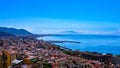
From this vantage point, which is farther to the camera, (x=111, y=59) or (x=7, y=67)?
(x=111, y=59)

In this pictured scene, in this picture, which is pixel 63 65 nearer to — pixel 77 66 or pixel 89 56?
pixel 77 66

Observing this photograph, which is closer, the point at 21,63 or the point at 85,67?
the point at 21,63

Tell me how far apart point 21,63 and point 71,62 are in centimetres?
230

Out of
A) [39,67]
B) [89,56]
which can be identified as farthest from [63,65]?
[89,56]

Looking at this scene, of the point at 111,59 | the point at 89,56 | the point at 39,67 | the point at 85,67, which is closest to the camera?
the point at 39,67

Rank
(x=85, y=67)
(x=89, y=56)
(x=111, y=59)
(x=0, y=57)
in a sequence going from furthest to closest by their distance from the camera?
(x=89, y=56) → (x=111, y=59) → (x=85, y=67) → (x=0, y=57)

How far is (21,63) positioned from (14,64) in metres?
0.59

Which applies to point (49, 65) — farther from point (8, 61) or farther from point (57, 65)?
point (8, 61)

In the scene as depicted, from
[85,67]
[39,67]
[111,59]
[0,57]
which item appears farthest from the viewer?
[111,59]

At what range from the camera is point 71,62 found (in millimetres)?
12727

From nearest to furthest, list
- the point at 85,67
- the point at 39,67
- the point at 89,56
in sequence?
the point at 39,67 < the point at 85,67 < the point at 89,56

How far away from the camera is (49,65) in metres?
11.7

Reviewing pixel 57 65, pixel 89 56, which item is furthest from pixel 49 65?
pixel 89 56

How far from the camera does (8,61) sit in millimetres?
11875
